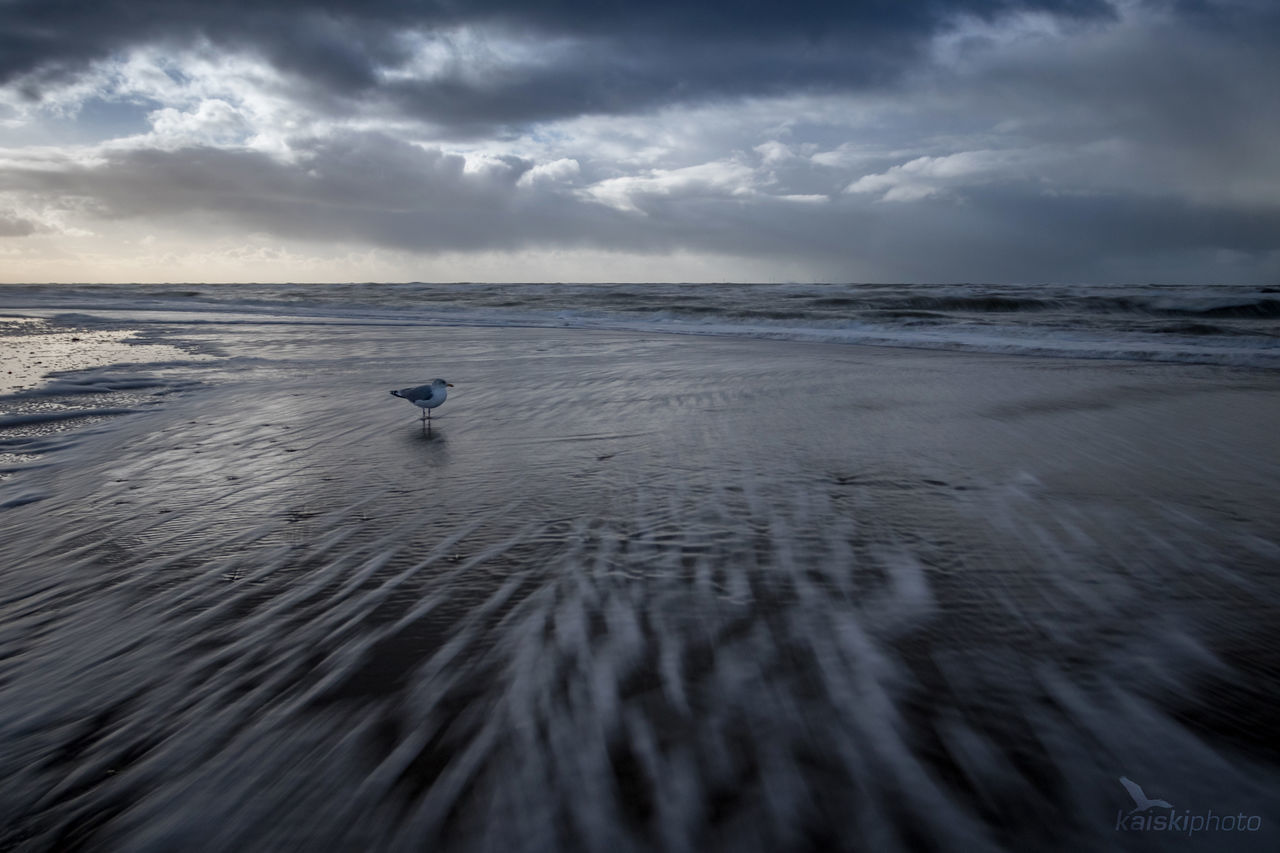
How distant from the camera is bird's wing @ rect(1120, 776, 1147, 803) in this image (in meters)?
1.49

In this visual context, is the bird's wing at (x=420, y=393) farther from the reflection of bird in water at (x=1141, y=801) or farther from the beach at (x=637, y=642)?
the reflection of bird in water at (x=1141, y=801)

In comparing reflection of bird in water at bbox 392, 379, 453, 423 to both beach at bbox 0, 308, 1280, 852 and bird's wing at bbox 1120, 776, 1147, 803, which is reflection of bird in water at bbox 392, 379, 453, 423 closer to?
beach at bbox 0, 308, 1280, 852

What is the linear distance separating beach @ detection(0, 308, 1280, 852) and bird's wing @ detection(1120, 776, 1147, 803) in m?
0.03

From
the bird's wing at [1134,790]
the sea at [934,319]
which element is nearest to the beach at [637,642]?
the bird's wing at [1134,790]

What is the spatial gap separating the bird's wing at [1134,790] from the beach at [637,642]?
0.10ft

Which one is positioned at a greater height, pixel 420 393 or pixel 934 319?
pixel 934 319

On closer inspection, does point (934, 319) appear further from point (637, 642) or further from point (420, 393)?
point (637, 642)

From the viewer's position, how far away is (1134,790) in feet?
4.97

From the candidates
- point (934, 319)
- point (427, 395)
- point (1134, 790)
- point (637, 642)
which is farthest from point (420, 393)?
point (934, 319)

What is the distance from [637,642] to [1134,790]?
49.3 inches

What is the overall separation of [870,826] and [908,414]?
4.61 meters

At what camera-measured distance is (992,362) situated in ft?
32.4

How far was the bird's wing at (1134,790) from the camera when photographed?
4.90 ft

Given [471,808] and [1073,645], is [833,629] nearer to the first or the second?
[1073,645]
